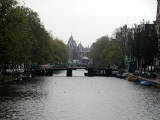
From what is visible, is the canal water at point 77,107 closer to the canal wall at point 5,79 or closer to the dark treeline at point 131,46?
the canal wall at point 5,79

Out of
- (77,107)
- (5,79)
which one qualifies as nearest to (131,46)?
(5,79)

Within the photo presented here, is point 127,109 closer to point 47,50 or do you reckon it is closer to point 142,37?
point 142,37

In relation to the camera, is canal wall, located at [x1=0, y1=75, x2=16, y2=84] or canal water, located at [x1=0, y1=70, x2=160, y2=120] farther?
canal wall, located at [x1=0, y1=75, x2=16, y2=84]

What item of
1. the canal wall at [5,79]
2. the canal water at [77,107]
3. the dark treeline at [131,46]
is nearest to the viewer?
the canal water at [77,107]

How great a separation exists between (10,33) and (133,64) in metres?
70.9

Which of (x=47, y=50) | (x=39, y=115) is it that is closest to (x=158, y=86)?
(x=39, y=115)

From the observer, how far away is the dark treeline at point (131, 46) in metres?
101

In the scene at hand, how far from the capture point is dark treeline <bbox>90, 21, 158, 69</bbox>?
333 feet

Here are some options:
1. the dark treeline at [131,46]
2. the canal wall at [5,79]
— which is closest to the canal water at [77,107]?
the canal wall at [5,79]

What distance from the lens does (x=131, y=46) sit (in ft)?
370

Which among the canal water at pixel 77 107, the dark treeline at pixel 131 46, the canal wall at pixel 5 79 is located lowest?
the canal water at pixel 77 107

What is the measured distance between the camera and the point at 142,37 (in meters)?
103

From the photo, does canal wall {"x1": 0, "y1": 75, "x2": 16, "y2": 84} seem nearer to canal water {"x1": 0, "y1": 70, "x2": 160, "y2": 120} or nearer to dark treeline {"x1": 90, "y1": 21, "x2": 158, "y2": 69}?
canal water {"x1": 0, "y1": 70, "x2": 160, "y2": 120}

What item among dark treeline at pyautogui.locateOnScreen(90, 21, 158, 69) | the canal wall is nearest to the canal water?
the canal wall
